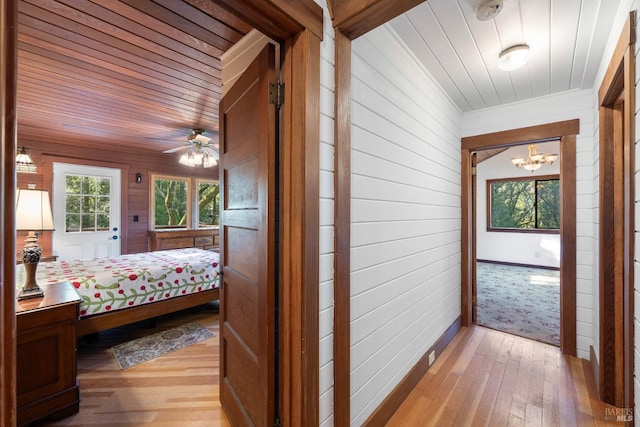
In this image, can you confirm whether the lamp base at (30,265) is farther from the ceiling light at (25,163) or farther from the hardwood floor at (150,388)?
the ceiling light at (25,163)

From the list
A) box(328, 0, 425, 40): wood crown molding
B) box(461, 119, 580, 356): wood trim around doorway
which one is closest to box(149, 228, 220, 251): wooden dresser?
box(328, 0, 425, 40): wood crown molding

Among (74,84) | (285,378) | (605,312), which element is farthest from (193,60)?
(605,312)

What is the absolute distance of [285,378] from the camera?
1180 millimetres

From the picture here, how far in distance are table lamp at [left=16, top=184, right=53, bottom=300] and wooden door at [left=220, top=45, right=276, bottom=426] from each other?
3.58 ft

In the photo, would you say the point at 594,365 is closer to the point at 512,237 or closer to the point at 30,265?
the point at 30,265

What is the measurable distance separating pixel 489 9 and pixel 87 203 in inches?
224

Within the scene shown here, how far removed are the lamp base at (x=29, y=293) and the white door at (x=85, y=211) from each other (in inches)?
125

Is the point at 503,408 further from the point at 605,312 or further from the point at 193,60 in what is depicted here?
the point at 193,60

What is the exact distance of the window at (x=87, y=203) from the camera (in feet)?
14.4

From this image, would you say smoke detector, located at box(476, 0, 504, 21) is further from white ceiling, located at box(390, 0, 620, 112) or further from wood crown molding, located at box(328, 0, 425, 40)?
wood crown molding, located at box(328, 0, 425, 40)

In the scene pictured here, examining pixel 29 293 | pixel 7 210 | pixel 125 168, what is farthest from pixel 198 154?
pixel 7 210

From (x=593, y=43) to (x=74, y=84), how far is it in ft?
13.0

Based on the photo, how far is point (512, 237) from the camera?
650 centimetres

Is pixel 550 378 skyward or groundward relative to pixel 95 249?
groundward
